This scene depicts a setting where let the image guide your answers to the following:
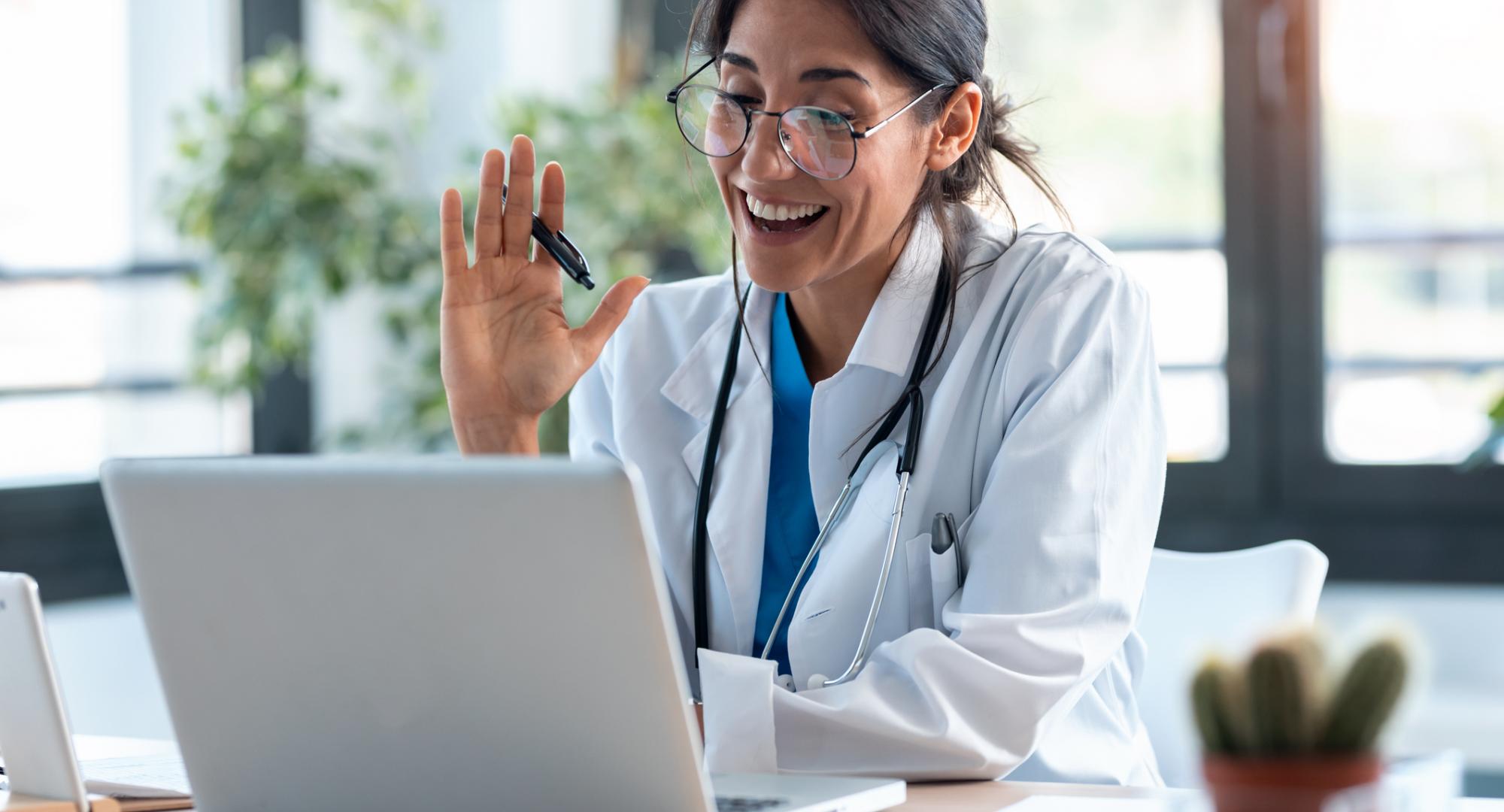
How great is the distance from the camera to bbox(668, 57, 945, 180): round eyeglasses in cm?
149

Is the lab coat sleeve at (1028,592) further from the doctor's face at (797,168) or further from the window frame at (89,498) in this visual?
the window frame at (89,498)

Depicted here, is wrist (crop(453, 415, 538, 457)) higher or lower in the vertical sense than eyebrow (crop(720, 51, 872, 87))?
lower

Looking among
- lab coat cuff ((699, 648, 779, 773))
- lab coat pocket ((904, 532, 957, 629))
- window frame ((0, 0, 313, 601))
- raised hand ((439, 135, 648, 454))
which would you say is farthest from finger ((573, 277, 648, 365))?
window frame ((0, 0, 313, 601))

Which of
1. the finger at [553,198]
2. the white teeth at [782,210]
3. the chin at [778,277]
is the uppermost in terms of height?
the finger at [553,198]

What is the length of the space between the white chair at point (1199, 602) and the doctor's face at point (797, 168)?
44 centimetres

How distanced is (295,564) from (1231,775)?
497 mm

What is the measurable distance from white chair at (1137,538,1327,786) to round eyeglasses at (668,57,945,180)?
1.68 feet

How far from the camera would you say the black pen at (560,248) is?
1.57 meters

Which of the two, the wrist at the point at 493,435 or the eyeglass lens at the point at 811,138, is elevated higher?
the eyeglass lens at the point at 811,138

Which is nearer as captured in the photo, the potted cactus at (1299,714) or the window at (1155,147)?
the potted cactus at (1299,714)

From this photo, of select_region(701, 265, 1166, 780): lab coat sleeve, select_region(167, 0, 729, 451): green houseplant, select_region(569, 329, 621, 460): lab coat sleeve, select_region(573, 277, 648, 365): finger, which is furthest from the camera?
select_region(167, 0, 729, 451): green houseplant

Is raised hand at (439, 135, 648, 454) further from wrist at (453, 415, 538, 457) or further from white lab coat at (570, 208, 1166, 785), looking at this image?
white lab coat at (570, 208, 1166, 785)

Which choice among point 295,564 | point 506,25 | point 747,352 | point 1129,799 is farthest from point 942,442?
point 506,25

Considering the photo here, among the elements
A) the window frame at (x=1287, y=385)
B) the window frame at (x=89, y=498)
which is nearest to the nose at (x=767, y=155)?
the window frame at (x=1287, y=385)
